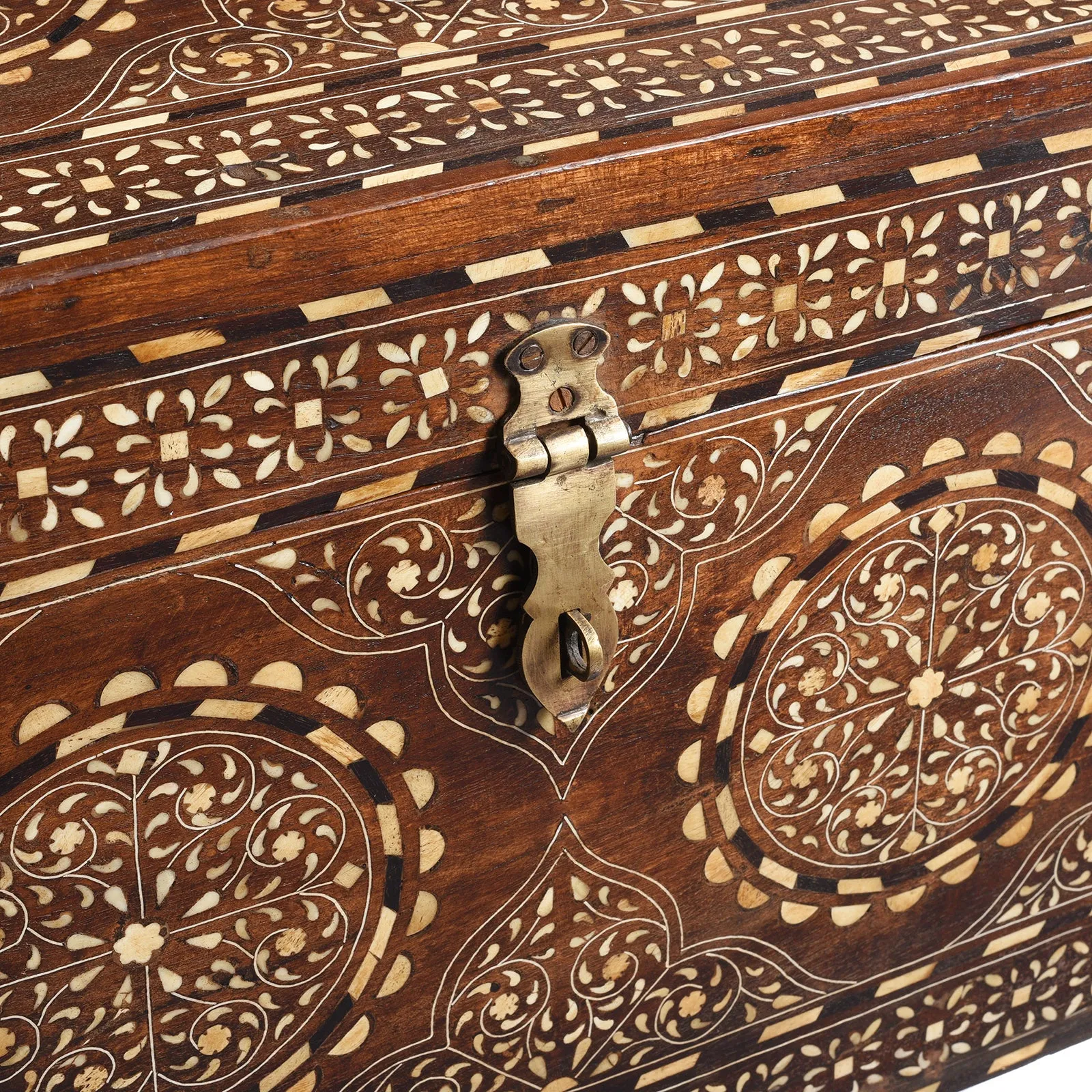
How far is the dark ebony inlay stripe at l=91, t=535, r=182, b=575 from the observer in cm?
87

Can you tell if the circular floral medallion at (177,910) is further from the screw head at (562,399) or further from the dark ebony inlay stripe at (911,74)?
the dark ebony inlay stripe at (911,74)

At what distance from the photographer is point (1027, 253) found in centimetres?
104

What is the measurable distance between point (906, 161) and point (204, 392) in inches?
20.4

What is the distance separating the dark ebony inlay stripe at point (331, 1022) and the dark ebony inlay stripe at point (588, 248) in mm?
593

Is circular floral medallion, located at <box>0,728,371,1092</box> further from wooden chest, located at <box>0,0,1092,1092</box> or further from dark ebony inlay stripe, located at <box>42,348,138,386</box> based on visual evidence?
dark ebony inlay stripe, located at <box>42,348,138,386</box>

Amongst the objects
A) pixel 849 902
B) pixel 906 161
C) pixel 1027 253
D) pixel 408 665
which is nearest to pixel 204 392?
pixel 408 665

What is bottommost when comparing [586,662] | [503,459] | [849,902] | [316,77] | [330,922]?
[849,902]

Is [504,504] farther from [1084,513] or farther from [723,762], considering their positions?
[1084,513]

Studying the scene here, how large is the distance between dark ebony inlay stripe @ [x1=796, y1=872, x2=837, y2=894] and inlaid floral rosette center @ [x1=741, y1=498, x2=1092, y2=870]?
15 mm

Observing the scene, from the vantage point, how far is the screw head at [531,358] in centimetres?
91

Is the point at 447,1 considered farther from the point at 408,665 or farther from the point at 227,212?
the point at 408,665

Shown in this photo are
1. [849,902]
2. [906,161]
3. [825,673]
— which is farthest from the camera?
[849,902]

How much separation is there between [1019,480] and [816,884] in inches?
15.6

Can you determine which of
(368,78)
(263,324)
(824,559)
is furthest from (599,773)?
(368,78)
